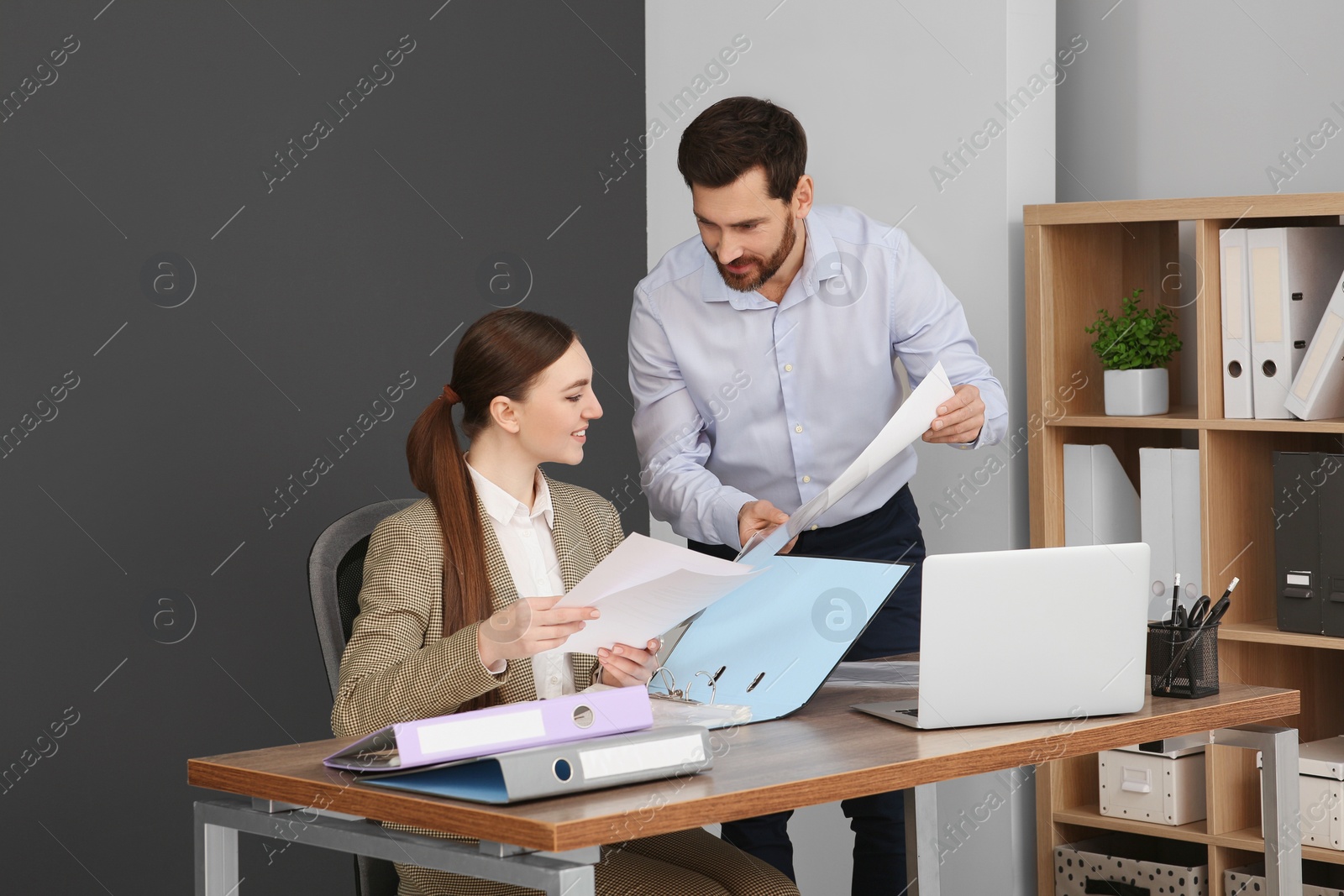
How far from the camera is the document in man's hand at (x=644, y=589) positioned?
1664 millimetres

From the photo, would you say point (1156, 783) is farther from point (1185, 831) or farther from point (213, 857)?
point (213, 857)

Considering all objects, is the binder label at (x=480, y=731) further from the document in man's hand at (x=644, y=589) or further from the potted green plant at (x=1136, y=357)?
the potted green plant at (x=1136, y=357)

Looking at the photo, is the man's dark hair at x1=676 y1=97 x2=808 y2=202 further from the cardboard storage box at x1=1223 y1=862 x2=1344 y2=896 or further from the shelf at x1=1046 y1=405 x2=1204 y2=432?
the cardboard storage box at x1=1223 y1=862 x2=1344 y2=896

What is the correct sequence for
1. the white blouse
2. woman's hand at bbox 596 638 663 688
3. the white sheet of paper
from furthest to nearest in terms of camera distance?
the white blouse
woman's hand at bbox 596 638 663 688
the white sheet of paper

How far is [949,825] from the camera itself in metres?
3.36

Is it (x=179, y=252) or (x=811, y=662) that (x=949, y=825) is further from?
(x=179, y=252)

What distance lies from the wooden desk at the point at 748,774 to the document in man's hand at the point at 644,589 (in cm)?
17

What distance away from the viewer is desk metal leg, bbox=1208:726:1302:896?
2.10 m

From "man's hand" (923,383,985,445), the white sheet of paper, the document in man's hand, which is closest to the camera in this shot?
the document in man's hand

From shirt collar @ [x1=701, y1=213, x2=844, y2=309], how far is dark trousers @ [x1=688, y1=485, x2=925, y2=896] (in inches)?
17.7

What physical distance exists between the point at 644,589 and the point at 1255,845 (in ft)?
5.75

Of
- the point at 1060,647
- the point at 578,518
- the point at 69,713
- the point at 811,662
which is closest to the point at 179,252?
the point at 69,713

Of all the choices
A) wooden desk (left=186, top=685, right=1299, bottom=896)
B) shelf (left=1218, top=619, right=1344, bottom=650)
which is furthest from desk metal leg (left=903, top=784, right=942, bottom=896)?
shelf (left=1218, top=619, right=1344, bottom=650)

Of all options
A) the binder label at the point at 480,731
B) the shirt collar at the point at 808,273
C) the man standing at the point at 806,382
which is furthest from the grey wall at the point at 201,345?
the binder label at the point at 480,731
